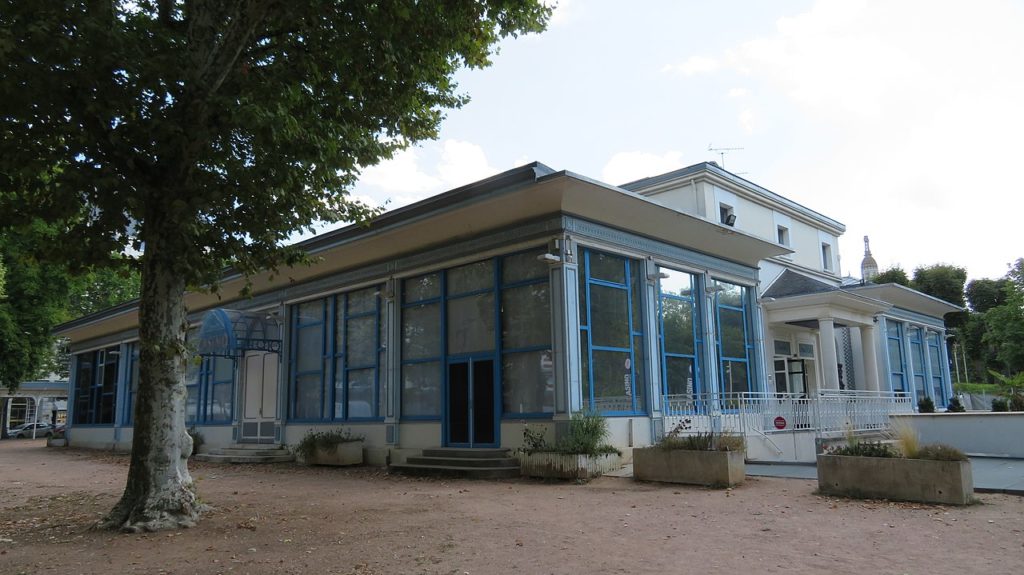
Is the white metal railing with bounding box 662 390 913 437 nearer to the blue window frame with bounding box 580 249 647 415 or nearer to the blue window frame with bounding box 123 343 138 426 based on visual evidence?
the blue window frame with bounding box 580 249 647 415

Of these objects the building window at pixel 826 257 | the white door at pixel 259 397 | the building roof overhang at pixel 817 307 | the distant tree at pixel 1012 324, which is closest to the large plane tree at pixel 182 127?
the white door at pixel 259 397

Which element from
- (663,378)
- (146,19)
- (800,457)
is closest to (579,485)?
(663,378)

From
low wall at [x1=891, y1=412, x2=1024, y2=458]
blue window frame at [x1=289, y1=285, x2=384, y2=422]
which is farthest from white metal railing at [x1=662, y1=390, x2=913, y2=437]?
blue window frame at [x1=289, y1=285, x2=384, y2=422]

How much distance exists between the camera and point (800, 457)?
14.5m

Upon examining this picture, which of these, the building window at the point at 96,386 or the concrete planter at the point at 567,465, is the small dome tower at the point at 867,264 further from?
the building window at the point at 96,386

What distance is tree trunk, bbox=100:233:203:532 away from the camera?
8305mm

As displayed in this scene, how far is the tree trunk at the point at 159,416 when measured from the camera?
830cm

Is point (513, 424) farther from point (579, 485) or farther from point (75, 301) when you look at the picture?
point (75, 301)

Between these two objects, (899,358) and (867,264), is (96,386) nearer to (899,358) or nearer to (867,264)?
(899,358)

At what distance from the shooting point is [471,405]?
48.1ft

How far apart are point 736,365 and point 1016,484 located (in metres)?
8.23

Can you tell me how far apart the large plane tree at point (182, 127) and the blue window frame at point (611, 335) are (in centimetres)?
555

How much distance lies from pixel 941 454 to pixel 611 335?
→ 21.3 ft

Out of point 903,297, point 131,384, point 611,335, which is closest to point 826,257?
point 903,297
